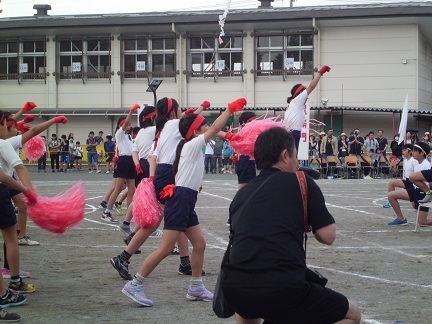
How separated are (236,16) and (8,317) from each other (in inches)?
1357

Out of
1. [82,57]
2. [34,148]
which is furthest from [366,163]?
[82,57]

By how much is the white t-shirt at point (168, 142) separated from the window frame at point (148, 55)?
111 ft

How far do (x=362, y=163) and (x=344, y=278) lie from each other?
22.0 metres

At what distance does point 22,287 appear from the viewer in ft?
25.8

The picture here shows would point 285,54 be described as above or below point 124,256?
above

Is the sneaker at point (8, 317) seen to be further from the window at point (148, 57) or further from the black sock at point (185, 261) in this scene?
the window at point (148, 57)

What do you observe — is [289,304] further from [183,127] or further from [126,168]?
[126,168]

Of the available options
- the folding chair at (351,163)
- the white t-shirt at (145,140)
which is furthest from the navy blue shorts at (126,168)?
the folding chair at (351,163)

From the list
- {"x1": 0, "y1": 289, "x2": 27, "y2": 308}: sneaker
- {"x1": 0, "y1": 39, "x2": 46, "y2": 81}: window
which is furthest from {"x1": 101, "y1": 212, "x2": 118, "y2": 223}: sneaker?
{"x1": 0, "y1": 39, "x2": 46, "y2": 81}: window

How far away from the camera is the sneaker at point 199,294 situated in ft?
24.9

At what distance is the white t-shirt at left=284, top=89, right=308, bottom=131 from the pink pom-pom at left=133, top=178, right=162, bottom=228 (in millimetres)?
3521

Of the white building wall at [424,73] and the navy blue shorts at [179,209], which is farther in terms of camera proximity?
the white building wall at [424,73]

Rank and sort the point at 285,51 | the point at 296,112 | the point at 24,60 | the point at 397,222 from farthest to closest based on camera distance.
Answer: the point at 24,60, the point at 285,51, the point at 397,222, the point at 296,112

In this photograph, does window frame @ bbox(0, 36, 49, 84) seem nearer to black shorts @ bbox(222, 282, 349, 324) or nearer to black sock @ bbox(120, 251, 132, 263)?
black sock @ bbox(120, 251, 132, 263)
